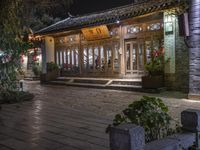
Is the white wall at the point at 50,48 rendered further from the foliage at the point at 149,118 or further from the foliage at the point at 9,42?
the foliage at the point at 149,118

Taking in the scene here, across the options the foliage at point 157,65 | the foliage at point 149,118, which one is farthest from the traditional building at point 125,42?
the foliage at point 149,118

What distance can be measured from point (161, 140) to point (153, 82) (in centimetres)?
984

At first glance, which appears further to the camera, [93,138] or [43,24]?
[43,24]

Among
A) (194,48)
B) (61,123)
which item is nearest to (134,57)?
(194,48)

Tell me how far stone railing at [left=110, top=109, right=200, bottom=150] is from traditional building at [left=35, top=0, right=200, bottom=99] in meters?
7.77

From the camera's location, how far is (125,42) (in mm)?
17188

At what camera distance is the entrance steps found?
49.9 feet

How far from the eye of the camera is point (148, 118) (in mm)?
4500

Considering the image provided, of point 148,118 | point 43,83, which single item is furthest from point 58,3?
point 43,83

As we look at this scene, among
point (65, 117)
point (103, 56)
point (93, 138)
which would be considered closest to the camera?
point (93, 138)

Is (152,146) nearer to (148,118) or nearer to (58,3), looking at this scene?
(148,118)

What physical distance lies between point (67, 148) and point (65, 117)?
9.66ft

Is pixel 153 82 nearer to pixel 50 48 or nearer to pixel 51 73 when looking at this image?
pixel 51 73

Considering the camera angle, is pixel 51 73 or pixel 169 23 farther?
pixel 51 73
